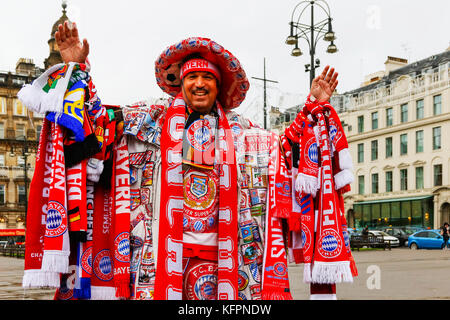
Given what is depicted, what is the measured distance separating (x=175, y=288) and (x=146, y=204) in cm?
56

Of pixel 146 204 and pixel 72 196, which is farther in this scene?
pixel 146 204

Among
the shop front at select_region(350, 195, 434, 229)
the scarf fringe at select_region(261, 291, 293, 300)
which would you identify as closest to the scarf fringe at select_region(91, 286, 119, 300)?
the scarf fringe at select_region(261, 291, 293, 300)

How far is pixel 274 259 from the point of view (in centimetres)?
308

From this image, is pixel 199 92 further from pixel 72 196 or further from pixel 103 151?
pixel 72 196

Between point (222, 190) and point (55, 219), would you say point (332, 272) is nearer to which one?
point (222, 190)

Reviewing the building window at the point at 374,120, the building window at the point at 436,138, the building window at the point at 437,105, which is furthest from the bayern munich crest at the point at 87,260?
the building window at the point at 374,120

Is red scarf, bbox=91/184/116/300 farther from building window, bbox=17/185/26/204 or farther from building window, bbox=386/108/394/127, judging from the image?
building window, bbox=17/185/26/204

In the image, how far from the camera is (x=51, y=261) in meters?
2.76

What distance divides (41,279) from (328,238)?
1.61 m

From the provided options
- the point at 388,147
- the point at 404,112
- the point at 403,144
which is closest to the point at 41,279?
the point at 404,112

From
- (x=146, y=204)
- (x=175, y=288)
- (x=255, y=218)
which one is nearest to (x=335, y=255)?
(x=255, y=218)

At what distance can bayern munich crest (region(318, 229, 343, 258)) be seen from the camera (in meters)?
3.08
